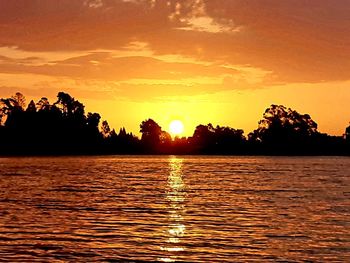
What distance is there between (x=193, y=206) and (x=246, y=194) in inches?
701

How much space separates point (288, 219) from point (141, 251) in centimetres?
1890

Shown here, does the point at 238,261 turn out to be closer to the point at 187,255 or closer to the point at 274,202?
the point at 187,255

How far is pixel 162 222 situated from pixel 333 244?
14517 millimetres

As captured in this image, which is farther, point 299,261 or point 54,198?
point 54,198

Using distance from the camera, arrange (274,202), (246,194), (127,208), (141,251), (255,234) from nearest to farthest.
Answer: (141,251) < (255,234) < (127,208) < (274,202) < (246,194)

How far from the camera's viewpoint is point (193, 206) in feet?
192

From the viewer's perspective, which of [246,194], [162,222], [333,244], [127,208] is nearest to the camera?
[333,244]

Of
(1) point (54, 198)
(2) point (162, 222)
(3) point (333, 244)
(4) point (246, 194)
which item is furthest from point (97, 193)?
(3) point (333, 244)

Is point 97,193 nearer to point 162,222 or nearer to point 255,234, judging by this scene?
point 162,222

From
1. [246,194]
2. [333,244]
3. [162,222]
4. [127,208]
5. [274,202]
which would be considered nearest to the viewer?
[333,244]

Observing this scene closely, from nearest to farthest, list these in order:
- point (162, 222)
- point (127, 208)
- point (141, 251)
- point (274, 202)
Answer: point (141, 251) → point (162, 222) → point (127, 208) → point (274, 202)

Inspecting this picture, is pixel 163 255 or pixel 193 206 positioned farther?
pixel 193 206

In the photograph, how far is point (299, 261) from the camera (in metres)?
30.6

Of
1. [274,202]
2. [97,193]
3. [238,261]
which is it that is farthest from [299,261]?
[97,193]
